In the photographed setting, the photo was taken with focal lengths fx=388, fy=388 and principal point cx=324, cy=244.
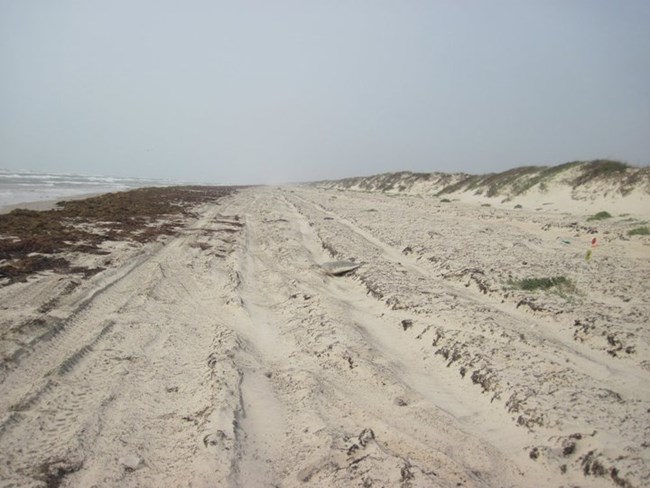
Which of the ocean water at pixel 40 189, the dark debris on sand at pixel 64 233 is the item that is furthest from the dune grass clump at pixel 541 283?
the ocean water at pixel 40 189

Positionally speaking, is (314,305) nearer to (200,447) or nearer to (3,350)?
(200,447)

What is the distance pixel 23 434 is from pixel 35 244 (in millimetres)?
6910

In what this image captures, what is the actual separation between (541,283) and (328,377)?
4.31 metres

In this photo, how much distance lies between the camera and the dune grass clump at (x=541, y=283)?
20.5 feet

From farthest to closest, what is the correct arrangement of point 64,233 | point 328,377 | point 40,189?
point 40,189, point 64,233, point 328,377

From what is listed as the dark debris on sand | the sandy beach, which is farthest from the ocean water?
the sandy beach

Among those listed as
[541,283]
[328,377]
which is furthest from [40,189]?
[541,283]

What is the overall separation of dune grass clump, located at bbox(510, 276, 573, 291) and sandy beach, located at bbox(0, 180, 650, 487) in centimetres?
5

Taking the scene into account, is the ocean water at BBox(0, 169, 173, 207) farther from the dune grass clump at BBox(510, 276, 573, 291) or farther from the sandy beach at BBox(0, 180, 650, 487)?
the dune grass clump at BBox(510, 276, 573, 291)

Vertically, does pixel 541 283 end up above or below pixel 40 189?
below

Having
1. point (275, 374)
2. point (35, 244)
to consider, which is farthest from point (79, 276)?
point (275, 374)

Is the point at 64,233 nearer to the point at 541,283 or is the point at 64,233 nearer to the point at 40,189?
the point at 541,283

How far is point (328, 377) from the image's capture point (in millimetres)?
3881

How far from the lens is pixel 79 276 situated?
6543 millimetres
